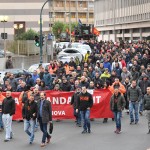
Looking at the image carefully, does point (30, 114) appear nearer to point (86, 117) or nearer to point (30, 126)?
point (30, 126)

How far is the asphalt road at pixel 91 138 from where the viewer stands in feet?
50.4

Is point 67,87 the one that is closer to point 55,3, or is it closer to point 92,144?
point 92,144

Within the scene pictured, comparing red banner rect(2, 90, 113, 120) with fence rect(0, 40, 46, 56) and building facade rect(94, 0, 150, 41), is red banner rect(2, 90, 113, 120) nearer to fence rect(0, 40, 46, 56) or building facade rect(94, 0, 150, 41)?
fence rect(0, 40, 46, 56)

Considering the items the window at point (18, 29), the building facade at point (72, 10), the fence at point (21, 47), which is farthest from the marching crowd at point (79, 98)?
the building facade at point (72, 10)

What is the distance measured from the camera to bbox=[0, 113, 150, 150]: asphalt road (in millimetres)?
15352

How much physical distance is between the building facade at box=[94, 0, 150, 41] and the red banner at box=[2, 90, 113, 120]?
59.1 m

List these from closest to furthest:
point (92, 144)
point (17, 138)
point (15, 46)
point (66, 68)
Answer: point (92, 144)
point (17, 138)
point (66, 68)
point (15, 46)

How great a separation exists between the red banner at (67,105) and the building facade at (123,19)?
5912 centimetres

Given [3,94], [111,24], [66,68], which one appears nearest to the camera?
[3,94]

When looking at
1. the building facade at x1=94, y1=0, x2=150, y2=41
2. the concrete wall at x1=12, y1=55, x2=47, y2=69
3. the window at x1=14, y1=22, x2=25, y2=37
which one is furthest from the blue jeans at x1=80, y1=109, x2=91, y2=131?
the building facade at x1=94, y1=0, x2=150, y2=41

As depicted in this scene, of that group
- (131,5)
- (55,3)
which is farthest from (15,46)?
(55,3)

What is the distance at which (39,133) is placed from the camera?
17.7 m

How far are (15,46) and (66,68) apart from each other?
19.6 m

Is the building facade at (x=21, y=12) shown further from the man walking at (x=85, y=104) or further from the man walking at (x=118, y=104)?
the man walking at (x=118, y=104)
